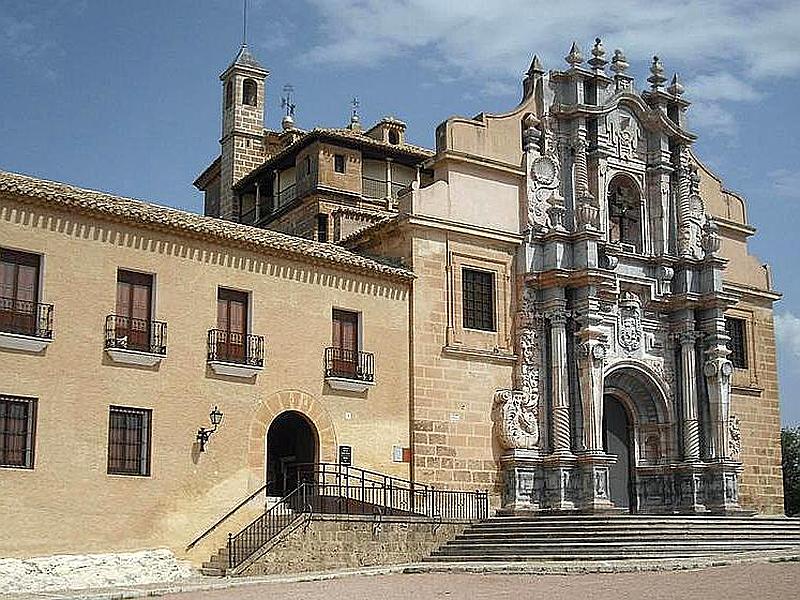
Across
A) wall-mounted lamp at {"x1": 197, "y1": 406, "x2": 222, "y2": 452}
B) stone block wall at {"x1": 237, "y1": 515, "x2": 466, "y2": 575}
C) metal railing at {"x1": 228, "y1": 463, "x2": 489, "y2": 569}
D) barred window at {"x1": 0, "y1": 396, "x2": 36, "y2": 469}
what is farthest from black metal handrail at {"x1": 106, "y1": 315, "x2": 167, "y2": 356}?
stone block wall at {"x1": 237, "y1": 515, "x2": 466, "y2": 575}

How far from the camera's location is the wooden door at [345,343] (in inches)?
1049

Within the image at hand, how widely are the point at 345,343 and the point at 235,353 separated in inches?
122

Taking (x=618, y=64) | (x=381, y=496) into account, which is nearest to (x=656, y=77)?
(x=618, y=64)

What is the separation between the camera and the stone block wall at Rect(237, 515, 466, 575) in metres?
22.2

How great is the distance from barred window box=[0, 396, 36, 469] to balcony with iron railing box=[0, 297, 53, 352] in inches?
40.0

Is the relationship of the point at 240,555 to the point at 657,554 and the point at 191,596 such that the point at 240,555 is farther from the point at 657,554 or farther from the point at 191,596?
the point at 657,554

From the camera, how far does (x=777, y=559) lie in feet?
68.4

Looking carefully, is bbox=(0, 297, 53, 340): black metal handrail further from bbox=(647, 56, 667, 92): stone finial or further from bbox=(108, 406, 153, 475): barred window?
bbox=(647, 56, 667, 92): stone finial

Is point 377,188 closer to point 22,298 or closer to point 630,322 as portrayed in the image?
point 630,322

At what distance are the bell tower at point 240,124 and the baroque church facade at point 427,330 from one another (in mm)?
3495

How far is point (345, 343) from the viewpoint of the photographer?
27.1 metres

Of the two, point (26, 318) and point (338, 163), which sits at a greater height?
point (338, 163)

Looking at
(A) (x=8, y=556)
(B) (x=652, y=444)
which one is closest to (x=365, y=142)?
(B) (x=652, y=444)

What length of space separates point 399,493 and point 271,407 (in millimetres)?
3859
